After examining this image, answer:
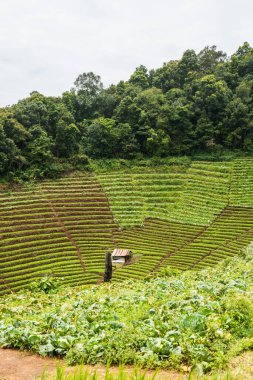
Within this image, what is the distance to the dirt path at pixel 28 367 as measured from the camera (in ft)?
19.0

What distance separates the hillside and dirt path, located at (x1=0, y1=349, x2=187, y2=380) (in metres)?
22.1

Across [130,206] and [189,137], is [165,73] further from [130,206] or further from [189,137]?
[130,206]

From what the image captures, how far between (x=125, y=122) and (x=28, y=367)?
173 feet

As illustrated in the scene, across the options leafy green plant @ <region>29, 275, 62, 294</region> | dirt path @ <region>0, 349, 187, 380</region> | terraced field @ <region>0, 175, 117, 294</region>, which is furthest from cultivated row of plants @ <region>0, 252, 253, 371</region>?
terraced field @ <region>0, 175, 117, 294</region>

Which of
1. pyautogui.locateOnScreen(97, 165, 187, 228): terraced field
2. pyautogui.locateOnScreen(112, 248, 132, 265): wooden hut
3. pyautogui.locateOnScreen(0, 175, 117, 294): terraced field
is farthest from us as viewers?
pyautogui.locateOnScreen(97, 165, 187, 228): terraced field

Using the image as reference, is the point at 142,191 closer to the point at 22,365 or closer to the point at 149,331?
the point at 149,331

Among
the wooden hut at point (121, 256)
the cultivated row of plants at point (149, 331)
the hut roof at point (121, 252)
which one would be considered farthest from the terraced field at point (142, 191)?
the cultivated row of plants at point (149, 331)

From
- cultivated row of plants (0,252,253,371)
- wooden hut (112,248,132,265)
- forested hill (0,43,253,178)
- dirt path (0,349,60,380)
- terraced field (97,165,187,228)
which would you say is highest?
forested hill (0,43,253,178)

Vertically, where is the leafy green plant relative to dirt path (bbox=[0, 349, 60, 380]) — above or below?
below

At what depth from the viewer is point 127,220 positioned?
131ft

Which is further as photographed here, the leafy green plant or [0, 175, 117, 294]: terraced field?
[0, 175, 117, 294]: terraced field

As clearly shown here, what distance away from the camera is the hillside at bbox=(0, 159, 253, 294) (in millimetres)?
31203

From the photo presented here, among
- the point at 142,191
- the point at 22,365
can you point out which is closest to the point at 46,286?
the point at 22,365

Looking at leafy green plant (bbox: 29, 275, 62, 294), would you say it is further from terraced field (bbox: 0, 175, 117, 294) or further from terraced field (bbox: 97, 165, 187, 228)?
terraced field (bbox: 97, 165, 187, 228)
